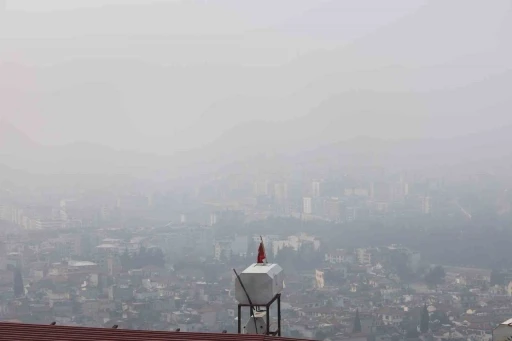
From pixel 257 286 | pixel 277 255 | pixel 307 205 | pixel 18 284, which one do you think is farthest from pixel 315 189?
pixel 257 286

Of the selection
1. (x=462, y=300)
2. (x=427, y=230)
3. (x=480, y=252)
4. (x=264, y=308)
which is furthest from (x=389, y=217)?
(x=264, y=308)

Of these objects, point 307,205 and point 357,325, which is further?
point 307,205

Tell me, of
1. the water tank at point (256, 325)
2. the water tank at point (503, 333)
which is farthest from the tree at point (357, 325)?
the water tank at point (503, 333)

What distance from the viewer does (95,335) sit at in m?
4.16

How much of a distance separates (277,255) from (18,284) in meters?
11.1

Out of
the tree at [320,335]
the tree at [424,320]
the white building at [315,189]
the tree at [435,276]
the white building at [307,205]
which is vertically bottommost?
the tree at [424,320]

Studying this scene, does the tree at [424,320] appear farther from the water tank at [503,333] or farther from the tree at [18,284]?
the water tank at [503,333]

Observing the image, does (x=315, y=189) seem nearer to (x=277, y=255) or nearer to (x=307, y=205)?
(x=307, y=205)

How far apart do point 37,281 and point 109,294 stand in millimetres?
3964

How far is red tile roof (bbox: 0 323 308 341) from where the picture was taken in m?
4.11

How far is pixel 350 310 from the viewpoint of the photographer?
24000 mm

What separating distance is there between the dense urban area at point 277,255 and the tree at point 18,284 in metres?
0.13

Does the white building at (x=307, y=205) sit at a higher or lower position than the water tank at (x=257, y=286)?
lower

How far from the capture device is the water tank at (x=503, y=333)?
464 centimetres
